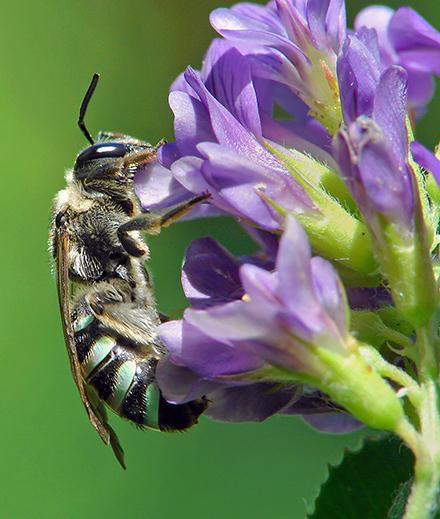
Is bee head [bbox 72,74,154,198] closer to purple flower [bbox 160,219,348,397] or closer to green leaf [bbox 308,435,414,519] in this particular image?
purple flower [bbox 160,219,348,397]

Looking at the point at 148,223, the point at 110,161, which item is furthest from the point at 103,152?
the point at 148,223

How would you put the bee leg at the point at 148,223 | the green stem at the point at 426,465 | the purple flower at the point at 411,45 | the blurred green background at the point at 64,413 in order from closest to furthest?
the green stem at the point at 426,465
the bee leg at the point at 148,223
the purple flower at the point at 411,45
the blurred green background at the point at 64,413

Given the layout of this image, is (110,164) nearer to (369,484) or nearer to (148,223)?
(148,223)

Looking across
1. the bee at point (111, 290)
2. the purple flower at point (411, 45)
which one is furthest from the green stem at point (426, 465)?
the purple flower at point (411, 45)

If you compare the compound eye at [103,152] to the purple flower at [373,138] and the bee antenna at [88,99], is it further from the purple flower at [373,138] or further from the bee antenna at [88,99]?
the purple flower at [373,138]

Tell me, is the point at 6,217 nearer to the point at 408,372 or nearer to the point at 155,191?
the point at 155,191

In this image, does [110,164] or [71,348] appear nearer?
[71,348]

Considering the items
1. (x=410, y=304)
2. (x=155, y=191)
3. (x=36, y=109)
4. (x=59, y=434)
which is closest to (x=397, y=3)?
(x=36, y=109)
